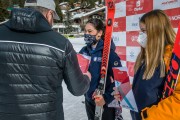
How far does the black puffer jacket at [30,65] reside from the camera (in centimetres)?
140

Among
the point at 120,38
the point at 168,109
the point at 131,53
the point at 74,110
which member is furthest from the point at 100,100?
the point at 74,110

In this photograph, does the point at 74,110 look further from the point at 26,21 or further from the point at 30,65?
the point at 26,21

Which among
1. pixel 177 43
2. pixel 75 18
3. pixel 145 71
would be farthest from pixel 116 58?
pixel 75 18

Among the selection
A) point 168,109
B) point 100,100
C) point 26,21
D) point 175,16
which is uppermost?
point 175,16

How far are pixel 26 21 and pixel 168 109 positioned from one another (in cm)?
87

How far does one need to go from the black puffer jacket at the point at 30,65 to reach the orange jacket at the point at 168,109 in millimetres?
Answer: 498

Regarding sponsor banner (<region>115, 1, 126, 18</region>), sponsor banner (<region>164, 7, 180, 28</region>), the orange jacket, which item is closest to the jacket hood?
the orange jacket

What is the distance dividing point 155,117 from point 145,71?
311mm

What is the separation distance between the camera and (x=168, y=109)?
1346mm

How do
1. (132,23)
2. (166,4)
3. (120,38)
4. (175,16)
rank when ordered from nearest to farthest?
(175,16)
(166,4)
(132,23)
(120,38)

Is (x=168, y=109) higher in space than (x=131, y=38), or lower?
lower

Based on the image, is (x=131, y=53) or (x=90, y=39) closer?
(x=90, y=39)

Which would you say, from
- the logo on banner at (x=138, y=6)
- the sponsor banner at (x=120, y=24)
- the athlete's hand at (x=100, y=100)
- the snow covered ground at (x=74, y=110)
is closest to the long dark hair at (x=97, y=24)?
the athlete's hand at (x=100, y=100)

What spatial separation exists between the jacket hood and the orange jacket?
0.75 metres
